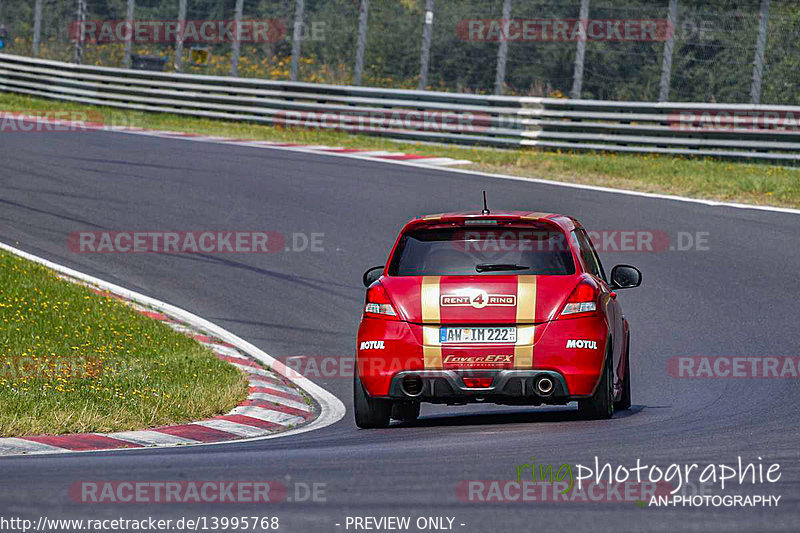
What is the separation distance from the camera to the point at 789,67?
885 inches

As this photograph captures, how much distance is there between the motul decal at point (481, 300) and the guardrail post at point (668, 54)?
15.5 metres

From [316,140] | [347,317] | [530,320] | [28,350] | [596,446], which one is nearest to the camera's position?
[596,446]

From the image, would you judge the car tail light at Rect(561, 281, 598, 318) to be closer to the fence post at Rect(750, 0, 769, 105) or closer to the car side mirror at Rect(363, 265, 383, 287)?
the car side mirror at Rect(363, 265, 383, 287)

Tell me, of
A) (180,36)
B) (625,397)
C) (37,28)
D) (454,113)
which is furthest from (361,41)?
(625,397)

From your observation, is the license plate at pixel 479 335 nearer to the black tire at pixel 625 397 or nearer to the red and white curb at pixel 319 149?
the black tire at pixel 625 397

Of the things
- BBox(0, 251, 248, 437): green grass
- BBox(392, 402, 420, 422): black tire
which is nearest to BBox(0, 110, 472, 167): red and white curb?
BBox(0, 251, 248, 437): green grass

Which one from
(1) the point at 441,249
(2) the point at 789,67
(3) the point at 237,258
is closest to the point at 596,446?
(1) the point at 441,249

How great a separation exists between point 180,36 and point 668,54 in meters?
12.5

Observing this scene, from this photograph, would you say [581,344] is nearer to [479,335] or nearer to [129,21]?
[479,335]

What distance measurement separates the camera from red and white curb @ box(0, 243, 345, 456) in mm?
8336

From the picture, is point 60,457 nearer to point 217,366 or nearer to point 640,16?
point 217,366

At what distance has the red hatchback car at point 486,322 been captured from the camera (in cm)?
822

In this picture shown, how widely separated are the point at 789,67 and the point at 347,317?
12164mm

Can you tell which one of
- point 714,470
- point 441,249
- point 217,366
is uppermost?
point 441,249
